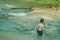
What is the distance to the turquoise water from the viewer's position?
1734cm

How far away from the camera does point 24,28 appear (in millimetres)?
20609

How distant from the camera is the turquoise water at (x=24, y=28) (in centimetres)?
1734

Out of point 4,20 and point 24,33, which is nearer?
point 24,33

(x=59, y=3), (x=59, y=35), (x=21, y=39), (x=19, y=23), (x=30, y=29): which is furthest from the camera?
(x=59, y=3)

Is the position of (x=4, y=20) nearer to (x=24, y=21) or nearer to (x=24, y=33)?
(x=24, y=21)

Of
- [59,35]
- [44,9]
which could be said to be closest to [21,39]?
[59,35]

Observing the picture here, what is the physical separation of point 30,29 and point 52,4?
1150 centimetres

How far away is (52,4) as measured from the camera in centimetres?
3086

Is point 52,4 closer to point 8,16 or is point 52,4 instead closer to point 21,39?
point 8,16

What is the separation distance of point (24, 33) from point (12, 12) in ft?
29.0

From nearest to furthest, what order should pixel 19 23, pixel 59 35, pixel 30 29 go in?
pixel 59 35 → pixel 30 29 → pixel 19 23

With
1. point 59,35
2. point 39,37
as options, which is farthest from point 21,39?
point 59,35

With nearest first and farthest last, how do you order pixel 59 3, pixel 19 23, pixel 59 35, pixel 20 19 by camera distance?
pixel 59 35 < pixel 19 23 < pixel 20 19 < pixel 59 3

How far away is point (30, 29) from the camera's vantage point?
65.9 ft
